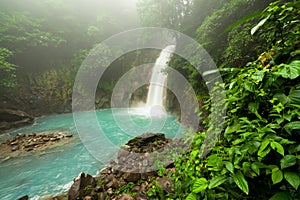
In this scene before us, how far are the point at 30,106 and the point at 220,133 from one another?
12.6 m

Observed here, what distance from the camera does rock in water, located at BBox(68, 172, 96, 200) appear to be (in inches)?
74.0

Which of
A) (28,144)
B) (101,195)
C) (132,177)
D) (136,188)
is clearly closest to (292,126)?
(136,188)

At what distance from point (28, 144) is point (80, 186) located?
13.3 ft

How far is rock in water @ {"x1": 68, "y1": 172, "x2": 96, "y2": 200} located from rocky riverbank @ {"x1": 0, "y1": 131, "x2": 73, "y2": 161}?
3.23m

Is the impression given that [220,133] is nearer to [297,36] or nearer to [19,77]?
[297,36]

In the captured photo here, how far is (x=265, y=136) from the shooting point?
1.93ft

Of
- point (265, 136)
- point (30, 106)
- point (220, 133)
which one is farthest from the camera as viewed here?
point (30, 106)

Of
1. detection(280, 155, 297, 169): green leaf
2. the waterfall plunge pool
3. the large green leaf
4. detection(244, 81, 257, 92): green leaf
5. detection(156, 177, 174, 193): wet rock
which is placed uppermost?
the large green leaf

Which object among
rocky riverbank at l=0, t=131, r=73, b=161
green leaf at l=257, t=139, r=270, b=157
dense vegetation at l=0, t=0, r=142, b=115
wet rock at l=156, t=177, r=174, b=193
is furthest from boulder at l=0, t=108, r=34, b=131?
green leaf at l=257, t=139, r=270, b=157

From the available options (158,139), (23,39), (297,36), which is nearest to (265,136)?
(297,36)

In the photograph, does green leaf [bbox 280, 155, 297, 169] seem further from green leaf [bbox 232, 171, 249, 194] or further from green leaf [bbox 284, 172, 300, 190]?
green leaf [bbox 232, 171, 249, 194]

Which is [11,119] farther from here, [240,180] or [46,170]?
[240,180]

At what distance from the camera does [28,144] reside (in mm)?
4398

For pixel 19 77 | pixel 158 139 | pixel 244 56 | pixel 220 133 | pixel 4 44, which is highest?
pixel 4 44
